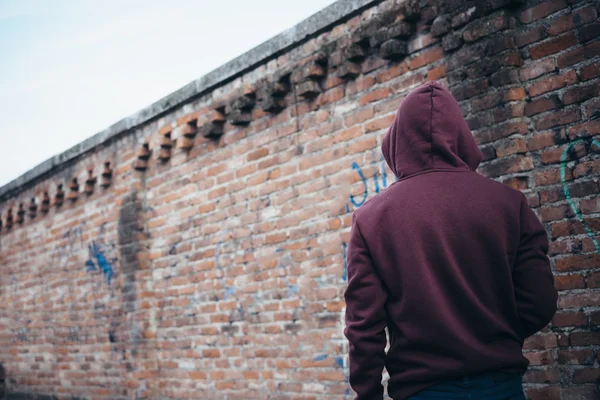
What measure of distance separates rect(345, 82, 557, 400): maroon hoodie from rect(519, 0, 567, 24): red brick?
1172mm

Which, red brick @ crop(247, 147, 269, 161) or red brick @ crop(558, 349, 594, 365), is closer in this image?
red brick @ crop(558, 349, 594, 365)

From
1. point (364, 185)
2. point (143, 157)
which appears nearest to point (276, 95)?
point (364, 185)

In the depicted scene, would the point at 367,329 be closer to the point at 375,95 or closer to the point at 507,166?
the point at 507,166

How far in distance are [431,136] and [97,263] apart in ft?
17.5

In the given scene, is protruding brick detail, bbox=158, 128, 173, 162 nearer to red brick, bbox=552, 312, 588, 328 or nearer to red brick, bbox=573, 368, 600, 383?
red brick, bbox=552, 312, 588, 328

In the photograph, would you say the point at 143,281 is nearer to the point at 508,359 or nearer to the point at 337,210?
the point at 337,210

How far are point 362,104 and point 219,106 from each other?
1.58 m

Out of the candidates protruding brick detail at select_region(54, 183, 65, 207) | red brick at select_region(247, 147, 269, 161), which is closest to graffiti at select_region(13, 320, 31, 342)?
protruding brick detail at select_region(54, 183, 65, 207)

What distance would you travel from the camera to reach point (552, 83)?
3.27 metres

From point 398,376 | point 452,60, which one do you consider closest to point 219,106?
point 452,60

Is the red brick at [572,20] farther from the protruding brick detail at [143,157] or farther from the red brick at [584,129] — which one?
the protruding brick detail at [143,157]

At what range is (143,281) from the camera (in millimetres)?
6230

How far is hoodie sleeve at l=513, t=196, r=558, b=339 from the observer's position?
2346 mm

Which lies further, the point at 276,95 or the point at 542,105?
the point at 276,95
